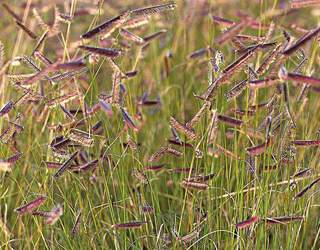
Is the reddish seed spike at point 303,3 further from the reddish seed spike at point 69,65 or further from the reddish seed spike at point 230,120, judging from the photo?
the reddish seed spike at point 69,65

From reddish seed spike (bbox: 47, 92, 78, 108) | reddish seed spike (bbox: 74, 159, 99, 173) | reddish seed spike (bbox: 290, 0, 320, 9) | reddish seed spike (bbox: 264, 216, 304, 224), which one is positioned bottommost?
reddish seed spike (bbox: 264, 216, 304, 224)

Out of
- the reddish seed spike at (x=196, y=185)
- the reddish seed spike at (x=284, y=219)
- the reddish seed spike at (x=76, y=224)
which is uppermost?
the reddish seed spike at (x=196, y=185)

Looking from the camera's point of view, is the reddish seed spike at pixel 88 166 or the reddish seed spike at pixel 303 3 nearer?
the reddish seed spike at pixel 303 3

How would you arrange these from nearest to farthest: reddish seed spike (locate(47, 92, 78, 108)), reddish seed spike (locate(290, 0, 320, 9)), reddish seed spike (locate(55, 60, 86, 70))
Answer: reddish seed spike (locate(55, 60, 86, 70)), reddish seed spike (locate(290, 0, 320, 9)), reddish seed spike (locate(47, 92, 78, 108))

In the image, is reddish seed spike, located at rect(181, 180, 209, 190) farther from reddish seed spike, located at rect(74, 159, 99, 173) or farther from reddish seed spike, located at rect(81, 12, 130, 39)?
reddish seed spike, located at rect(81, 12, 130, 39)

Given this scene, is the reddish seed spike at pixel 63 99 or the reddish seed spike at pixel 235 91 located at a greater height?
the reddish seed spike at pixel 235 91

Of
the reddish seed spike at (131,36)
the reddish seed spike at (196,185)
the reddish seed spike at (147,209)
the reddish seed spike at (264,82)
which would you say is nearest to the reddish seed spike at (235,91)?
the reddish seed spike at (264,82)

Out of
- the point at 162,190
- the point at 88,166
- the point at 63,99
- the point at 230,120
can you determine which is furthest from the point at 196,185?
the point at 162,190

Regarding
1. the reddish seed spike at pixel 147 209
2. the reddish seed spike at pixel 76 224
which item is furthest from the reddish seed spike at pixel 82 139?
the reddish seed spike at pixel 147 209

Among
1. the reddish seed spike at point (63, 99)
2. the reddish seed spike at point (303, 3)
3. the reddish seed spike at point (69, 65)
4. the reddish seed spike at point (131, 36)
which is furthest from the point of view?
the reddish seed spike at point (131, 36)

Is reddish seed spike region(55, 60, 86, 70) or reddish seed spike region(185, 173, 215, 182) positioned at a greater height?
reddish seed spike region(55, 60, 86, 70)

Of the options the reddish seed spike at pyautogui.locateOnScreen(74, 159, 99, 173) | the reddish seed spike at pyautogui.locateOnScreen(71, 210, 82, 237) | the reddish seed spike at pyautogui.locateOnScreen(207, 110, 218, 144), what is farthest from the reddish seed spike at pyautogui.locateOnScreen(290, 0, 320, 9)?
the reddish seed spike at pyautogui.locateOnScreen(71, 210, 82, 237)

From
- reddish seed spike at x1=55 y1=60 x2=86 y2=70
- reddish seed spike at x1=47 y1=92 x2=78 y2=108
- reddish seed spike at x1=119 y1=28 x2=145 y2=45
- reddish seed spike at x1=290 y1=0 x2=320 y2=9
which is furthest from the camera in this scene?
reddish seed spike at x1=119 y1=28 x2=145 y2=45

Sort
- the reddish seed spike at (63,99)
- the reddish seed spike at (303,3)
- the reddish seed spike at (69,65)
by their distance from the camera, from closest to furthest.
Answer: the reddish seed spike at (69,65) → the reddish seed spike at (303,3) → the reddish seed spike at (63,99)
